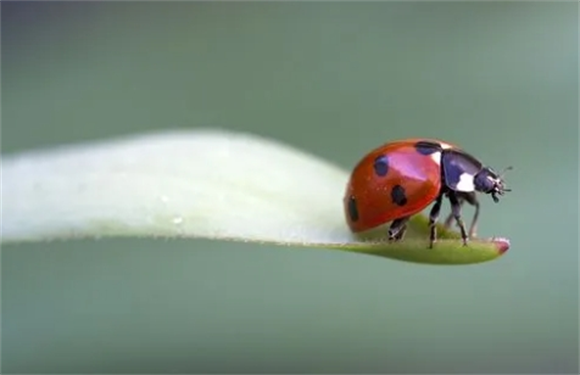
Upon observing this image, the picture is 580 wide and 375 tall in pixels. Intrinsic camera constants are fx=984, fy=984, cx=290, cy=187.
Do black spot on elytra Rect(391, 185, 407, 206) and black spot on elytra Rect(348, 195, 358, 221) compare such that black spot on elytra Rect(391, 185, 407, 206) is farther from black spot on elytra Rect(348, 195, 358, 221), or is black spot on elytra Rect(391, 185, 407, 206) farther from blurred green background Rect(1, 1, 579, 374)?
blurred green background Rect(1, 1, 579, 374)

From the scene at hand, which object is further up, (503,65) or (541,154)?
(503,65)

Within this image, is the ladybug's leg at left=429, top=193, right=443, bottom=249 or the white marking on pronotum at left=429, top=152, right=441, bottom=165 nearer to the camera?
the ladybug's leg at left=429, top=193, right=443, bottom=249

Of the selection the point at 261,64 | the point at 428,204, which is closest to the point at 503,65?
the point at 261,64

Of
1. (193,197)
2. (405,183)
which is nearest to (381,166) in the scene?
(405,183)

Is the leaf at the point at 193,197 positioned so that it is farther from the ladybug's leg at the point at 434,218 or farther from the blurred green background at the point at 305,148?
the blurred green background at the point at 305,148

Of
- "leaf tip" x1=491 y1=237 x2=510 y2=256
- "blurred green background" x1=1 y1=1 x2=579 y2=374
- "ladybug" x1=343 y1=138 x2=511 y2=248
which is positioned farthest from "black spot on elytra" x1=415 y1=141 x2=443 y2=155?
"blurred green background" x1=1 y1=1 x2=579 y2=374

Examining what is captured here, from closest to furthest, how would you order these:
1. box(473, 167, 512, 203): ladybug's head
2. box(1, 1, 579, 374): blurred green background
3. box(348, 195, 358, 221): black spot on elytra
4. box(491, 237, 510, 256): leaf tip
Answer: box(491, 237, 510, 256): leaf tip → box(348, 195, 358, 221): black spot on elytra → box(473, 167, 512, 203): ladybug's head → box(1, 1, 579, 374): blurred green background

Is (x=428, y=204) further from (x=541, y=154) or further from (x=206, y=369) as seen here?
(x=541, y=154)

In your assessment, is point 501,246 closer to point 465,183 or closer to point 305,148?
point 465,183
